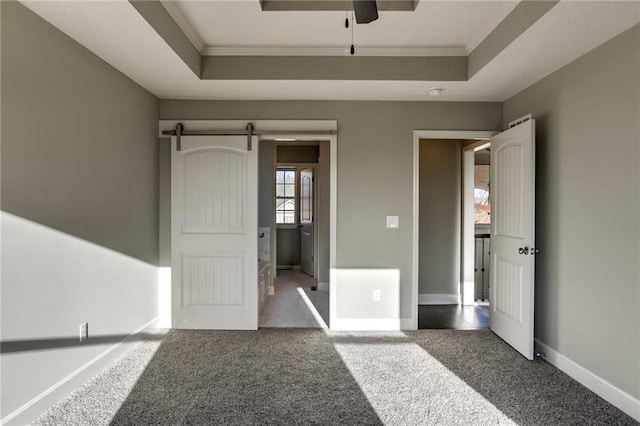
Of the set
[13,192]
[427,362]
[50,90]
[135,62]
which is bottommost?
[427,362]

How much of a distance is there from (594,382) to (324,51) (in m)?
3.16

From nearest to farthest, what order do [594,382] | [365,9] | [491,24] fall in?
1. [365,9]
2. [594,382]
3. [491,24]

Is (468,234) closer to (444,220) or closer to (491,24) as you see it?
(444,220)

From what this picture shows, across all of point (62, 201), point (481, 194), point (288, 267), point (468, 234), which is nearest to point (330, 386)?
point (62, 201)

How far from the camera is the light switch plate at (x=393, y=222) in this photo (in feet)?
11.9

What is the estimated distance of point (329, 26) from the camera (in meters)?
2.65

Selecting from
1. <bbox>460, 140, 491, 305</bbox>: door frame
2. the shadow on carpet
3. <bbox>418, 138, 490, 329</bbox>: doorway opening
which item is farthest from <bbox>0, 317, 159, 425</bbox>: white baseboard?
<bbox>460, 140, 491, 305</bbox>: door frame

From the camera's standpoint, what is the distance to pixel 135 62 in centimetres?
272

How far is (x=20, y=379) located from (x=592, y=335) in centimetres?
359

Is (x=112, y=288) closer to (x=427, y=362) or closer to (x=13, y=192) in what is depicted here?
(x=13, y=192)

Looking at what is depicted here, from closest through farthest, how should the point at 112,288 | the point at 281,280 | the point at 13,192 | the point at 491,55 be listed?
the point at 13,192 → the point at 491,55 → the point at 112,288 → the point at 281,280

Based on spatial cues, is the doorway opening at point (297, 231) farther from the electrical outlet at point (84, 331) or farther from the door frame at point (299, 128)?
the electrical outlet at point (84, 331)

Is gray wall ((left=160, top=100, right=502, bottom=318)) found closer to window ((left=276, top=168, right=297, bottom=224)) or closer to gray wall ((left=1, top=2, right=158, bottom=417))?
gray wall ((left=1, top=2, right=158, bottom=417))

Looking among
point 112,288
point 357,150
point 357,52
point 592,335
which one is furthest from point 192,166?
point 592,335
